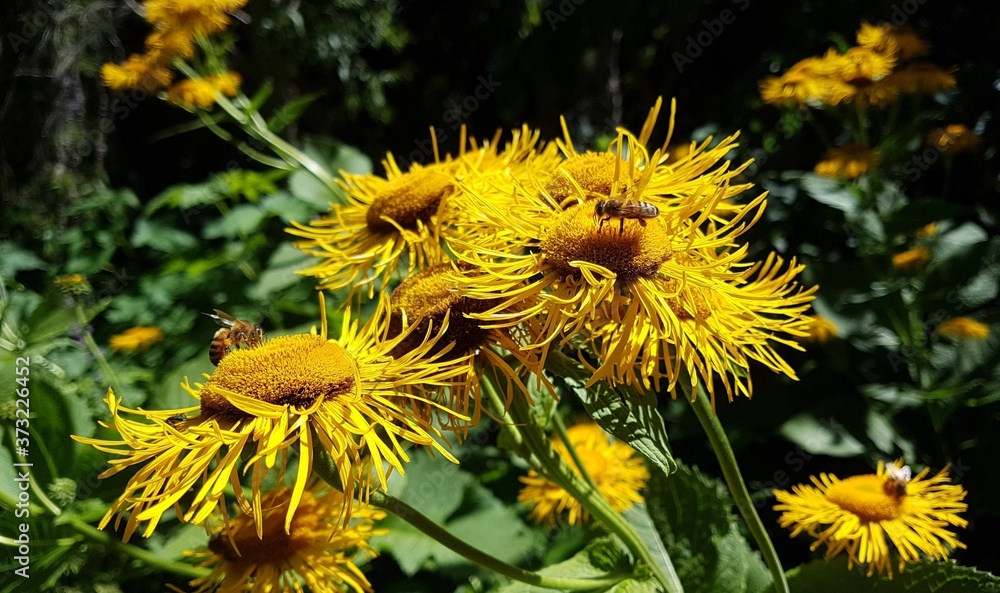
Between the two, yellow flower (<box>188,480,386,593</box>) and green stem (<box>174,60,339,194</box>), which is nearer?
yellow flower (<box>188,480,386,593</box>)

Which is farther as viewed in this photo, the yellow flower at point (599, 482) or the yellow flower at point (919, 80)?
the yellow flower at point (919, 80)

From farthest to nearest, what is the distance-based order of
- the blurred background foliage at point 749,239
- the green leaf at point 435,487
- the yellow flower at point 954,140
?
the yellow flower at point 954,140
the blurred background foliage at point 749,239
the green leaf at point 435,487

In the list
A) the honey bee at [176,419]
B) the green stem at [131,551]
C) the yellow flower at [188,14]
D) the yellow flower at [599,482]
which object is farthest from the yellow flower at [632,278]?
the yellow flower at [188,14]

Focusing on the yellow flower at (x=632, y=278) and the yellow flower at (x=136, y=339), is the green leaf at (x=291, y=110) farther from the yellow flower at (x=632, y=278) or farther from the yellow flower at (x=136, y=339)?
the yellow flower at (x=632, y=278)

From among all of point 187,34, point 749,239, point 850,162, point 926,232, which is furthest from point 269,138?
point 926,232

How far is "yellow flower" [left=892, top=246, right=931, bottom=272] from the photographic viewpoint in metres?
1.87

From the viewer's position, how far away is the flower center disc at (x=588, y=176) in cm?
81

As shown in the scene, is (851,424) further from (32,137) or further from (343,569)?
(32,137)

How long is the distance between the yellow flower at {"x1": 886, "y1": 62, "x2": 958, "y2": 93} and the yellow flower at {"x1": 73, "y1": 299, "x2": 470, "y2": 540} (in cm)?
178

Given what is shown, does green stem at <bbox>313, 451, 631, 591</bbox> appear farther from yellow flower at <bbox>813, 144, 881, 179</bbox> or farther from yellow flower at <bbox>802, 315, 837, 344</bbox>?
yellow flower at <bbox>813, 144, 881, 179</bbox>

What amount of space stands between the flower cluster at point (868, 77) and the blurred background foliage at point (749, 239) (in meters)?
0.12

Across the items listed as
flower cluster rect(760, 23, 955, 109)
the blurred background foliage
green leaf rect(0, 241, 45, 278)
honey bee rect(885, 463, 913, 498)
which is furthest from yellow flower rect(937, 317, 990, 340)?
green leaf rect(0, 241, 45, 278)

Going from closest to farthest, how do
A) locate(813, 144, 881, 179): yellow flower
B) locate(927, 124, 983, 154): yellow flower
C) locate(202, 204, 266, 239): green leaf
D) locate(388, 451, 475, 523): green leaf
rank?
locate(388, 451, 475, 523): green leaf → locate(813, 144, 881, 179): yellow flower → locate(927, 124, 983, 154): yellow flower → locate(202, 204, 266, 239): green leaf

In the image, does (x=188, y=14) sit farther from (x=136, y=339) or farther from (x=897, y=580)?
(x=897, y=580)
